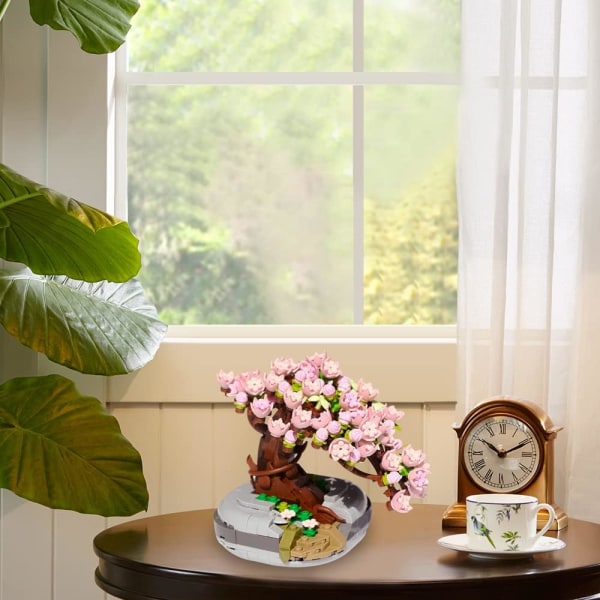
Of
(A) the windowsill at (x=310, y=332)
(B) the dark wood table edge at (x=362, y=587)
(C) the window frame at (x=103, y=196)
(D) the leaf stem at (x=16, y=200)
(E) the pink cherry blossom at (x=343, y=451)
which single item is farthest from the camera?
(A) the windowsill at (x=310, y=332)

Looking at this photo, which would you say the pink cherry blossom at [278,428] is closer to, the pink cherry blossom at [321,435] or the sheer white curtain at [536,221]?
the pink cherry blossom at [321,435]

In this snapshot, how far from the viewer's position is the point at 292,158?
1905mm

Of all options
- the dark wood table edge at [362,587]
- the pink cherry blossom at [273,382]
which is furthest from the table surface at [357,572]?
the pink cherry blossom at [273,382]

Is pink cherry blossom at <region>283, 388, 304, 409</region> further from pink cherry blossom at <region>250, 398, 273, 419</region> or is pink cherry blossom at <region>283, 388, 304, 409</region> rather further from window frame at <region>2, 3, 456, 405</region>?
window frame at <region>2, 3, 456, 405</region>

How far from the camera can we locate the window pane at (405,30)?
6.23 ft

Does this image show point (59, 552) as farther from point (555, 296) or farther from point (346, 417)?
point (555, 296)

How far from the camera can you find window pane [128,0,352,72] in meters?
1.91

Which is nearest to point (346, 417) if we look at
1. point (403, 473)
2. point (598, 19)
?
point (403, 473)

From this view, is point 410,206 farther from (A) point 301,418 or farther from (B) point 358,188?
(A) point 301,418

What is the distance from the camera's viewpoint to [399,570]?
1.12 metres

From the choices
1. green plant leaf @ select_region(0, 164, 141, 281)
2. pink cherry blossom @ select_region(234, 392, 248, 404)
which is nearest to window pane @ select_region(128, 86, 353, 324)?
green plant leaf @ select_region(0, 164, 141, 281)

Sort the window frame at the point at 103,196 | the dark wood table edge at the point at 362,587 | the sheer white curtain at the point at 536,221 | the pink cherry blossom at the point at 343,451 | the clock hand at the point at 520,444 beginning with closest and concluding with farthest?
1. the dark wood table edge at the point at 362,587
2. the pink cherry blossom at the point at 343,451
3. the clock hand at the point at 520,444
4. the sheer white curtain at the point at 536,221
5. the window frame at the point at 103,196

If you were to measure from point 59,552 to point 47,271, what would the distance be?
1.92 feet

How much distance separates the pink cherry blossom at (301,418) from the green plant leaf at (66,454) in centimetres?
35
